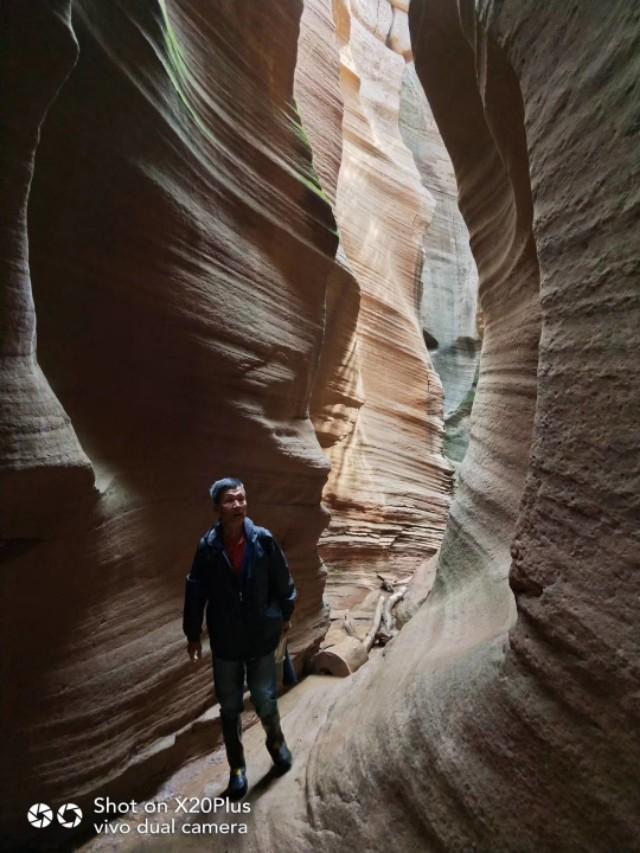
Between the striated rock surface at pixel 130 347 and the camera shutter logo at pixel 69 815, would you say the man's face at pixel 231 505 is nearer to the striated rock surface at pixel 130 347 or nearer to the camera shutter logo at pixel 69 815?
the striated rock surface at pixel 130 347

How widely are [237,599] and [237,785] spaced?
1.05 meters

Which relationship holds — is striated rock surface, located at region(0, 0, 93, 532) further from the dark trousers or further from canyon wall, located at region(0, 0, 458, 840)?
the dark trousers

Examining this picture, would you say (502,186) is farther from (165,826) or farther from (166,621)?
(165,826)

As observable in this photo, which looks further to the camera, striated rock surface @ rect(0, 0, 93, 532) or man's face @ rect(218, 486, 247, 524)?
man's face @ rect(218, 486, 247, 524)

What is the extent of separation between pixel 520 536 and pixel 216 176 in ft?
11.3

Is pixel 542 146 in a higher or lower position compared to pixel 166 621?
higher

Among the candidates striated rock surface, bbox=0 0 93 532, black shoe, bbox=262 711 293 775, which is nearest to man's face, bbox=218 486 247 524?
striated rock surface, bbox=0 0 93 532

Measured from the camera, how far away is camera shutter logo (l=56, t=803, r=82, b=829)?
8.98ft

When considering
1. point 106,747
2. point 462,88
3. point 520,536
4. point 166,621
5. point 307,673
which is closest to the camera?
point 520,536

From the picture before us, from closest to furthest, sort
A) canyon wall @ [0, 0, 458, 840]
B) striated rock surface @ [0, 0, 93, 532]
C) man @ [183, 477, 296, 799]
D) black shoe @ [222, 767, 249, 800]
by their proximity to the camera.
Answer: striated rock surface @ [0, 0, 93, 532]
canyon wall @ [0, 0, 458, 840]
man @ [183, 477, 296, 799]
black shoe @ [222, 767, 249, 800]

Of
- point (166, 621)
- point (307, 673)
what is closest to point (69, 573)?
point (166, 621)

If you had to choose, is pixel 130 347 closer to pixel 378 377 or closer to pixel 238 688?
pixel 238 688

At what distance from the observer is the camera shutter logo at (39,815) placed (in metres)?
2.65

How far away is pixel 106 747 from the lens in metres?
3.02
